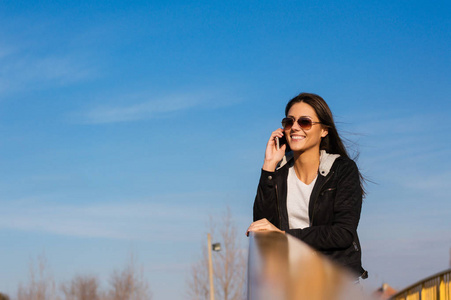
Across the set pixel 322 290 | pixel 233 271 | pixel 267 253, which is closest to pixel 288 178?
pixel 267 253

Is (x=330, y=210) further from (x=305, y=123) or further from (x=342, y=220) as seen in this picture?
(x=305, y=123)

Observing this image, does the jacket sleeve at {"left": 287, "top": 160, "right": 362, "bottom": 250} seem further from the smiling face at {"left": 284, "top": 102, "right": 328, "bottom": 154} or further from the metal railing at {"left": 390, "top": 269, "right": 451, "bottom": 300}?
the metal railing at {"left": 390, "top": 269, "right": 451, "bottom": 300}

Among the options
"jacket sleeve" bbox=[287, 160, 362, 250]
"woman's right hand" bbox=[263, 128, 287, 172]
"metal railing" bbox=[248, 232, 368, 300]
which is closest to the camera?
"metal railing" bbox=[248, 232, 368, 300]

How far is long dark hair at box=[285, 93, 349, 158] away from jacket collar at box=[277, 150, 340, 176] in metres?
0.11

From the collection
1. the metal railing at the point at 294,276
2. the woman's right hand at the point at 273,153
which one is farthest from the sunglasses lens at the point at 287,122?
the metal railing at the point at 294,276

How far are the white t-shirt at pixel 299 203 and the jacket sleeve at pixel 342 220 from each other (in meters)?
0.18

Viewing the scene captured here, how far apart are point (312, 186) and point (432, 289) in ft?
11.0

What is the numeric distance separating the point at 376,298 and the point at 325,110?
242 centimetres

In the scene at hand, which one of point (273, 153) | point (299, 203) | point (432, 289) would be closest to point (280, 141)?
point (273, 153)

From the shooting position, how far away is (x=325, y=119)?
3.61m

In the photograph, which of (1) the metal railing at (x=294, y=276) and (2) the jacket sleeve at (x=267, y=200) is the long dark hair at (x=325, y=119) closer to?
(2) the jacket sleeve at (x=267, y=200)

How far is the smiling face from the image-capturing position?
356cm

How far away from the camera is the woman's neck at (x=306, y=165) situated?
11.6 ft

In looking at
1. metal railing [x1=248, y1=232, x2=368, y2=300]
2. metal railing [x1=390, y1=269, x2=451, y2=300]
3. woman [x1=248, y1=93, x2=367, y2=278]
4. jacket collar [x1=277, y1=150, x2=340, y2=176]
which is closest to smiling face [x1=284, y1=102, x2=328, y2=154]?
woman [x1=248, y1=93, x2=367, y2=278]
